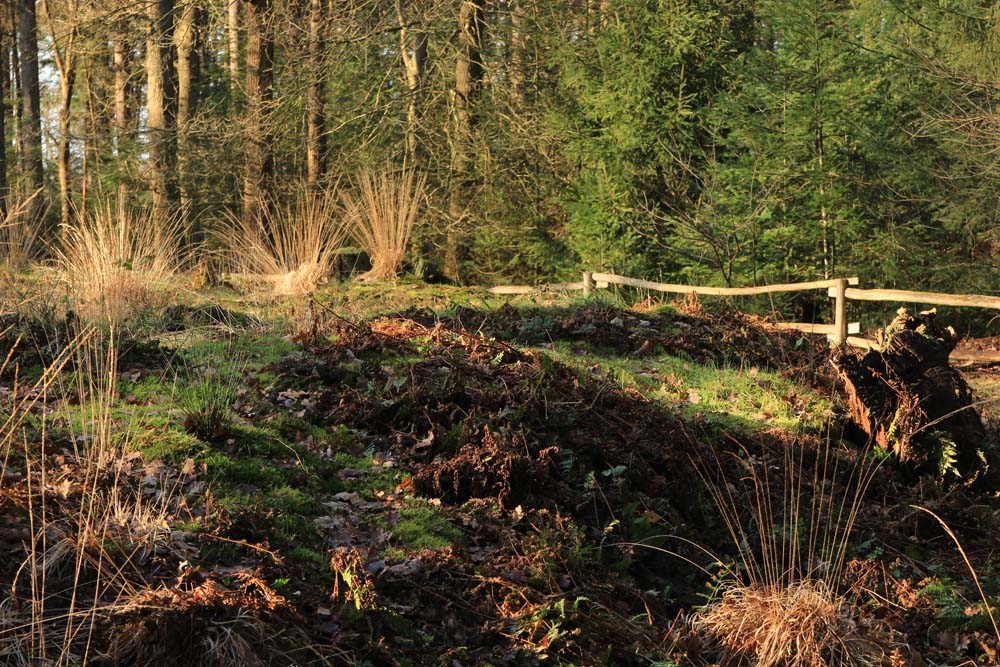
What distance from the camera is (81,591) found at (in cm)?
373

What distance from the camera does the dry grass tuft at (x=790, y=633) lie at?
4.22m

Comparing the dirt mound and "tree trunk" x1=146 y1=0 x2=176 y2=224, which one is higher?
"tree trunk" x1=146 y1=0 x2=176 y2=224

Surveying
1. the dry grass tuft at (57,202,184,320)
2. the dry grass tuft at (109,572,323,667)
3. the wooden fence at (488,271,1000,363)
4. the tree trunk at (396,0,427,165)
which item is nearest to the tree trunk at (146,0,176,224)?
the tree trunk at (396,0,427,165)

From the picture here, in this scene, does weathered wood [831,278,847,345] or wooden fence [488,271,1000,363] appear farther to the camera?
weathered wood [831,278,847,345]

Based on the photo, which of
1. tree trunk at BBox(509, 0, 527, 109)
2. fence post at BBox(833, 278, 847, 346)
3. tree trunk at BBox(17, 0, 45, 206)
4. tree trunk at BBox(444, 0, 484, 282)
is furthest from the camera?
tree trunk at BBox(17, 0, 45, 206)

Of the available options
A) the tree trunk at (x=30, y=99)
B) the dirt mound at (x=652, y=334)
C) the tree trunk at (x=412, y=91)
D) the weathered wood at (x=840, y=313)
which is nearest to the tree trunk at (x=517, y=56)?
the tree trunk at (x=412, y=91)

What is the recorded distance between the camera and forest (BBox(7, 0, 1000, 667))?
4.17 meters

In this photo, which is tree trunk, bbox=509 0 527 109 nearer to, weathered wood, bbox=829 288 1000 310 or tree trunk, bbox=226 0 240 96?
tree trunk, bbox=226 0 240 96

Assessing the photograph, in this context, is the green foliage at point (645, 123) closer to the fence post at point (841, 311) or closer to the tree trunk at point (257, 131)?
the fence post at point (841, 311)

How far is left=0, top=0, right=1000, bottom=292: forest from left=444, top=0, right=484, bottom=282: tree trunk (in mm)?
42

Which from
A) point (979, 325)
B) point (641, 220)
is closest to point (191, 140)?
point (641, 220)

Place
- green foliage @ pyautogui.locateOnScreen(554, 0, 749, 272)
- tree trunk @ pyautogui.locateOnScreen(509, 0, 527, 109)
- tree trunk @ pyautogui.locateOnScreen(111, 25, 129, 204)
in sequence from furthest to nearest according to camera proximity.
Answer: tree trunk @ pyautogui.locateOnScreen(509, 0, 527, 109) → green foliage @ pyautogui.locateOnScreen(554, 0, 749, 272) → tree trunk @ pyautogui.locateOnScreen(111, 25, 129, 204)

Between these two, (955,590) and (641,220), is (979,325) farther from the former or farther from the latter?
(955,590)

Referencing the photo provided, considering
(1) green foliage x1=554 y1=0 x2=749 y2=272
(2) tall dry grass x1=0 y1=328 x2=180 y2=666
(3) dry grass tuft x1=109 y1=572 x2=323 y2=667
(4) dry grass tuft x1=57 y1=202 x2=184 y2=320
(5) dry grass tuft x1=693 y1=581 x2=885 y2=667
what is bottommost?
(5) dry grass tuft x1=693 y1=581 x2=885 y2=667
